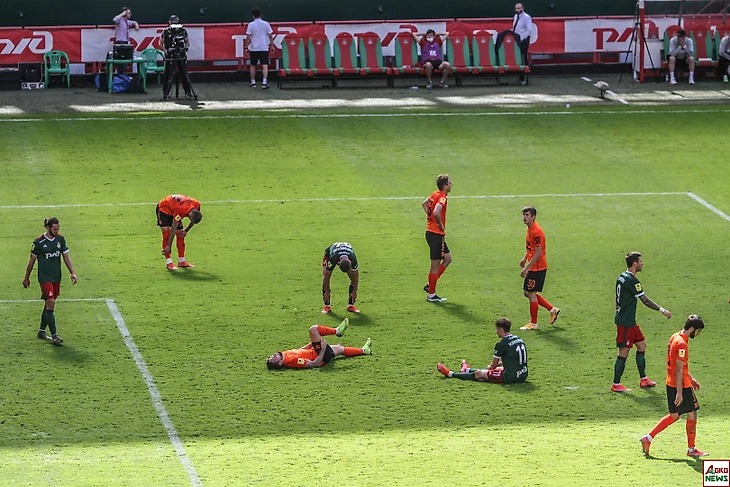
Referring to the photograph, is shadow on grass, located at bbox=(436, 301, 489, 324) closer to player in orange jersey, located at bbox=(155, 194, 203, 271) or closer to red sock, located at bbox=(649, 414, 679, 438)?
player in orange jersey, located at bbox=(155, 194, 203, 271)

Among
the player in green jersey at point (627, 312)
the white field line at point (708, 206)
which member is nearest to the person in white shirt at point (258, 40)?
the white field line at point (708, 206)

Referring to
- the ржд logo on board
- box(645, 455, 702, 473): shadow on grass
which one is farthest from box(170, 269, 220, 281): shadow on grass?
the ржд logo on board

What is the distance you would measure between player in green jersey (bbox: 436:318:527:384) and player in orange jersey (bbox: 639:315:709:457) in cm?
326

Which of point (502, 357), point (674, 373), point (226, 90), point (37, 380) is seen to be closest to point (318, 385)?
point (502, 357)

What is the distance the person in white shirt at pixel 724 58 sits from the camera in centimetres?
4381

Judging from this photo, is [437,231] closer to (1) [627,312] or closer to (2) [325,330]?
(2) [325,330]

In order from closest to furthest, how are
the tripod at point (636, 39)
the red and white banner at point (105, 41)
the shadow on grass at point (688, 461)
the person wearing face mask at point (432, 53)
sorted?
the shadow on grass at point (688, 461)
the red and white banner at point (105, 41)
the person wearing face mask at point (432, 53)
the tripod at point (636, 39)

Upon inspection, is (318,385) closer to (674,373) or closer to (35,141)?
(674,373)

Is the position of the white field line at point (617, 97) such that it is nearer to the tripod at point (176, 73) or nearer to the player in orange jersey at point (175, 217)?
the tripod at point (176, 73)

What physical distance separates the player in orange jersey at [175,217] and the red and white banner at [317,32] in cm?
1784

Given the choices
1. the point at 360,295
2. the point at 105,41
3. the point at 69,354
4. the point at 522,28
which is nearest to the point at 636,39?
the point at 522,28

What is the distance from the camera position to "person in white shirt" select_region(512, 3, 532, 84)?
43625 mm

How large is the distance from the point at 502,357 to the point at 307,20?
2779 cm

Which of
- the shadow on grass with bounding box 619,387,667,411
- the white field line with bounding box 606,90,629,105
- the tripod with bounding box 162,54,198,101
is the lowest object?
the shadow on grass with bounding box 619,387,667,411
